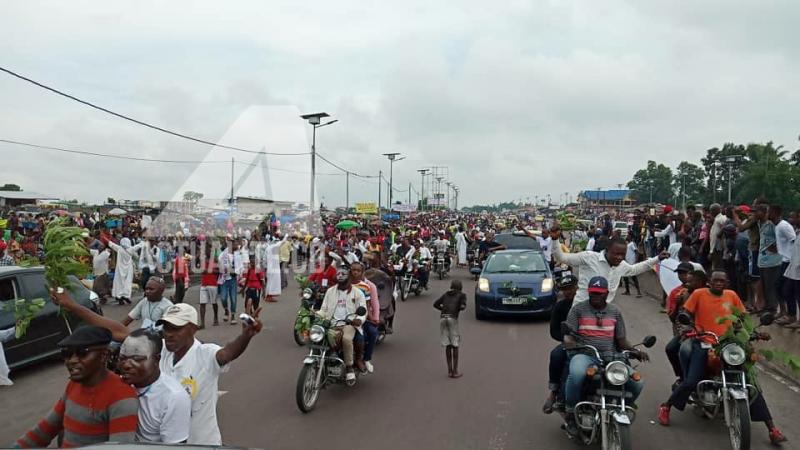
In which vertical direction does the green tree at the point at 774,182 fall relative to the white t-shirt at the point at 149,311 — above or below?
above

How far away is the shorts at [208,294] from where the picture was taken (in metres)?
11.7

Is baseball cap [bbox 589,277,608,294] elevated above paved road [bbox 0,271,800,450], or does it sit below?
above

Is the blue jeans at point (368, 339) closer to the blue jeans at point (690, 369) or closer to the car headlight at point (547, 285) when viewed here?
the blue jeans at point (690, 369)

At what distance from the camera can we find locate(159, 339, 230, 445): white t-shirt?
342cm

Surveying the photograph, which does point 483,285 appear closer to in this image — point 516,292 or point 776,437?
point 516,292

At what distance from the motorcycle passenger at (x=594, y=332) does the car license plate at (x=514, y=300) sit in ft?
21.0

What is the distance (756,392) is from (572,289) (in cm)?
180

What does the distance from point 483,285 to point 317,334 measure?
621 cm


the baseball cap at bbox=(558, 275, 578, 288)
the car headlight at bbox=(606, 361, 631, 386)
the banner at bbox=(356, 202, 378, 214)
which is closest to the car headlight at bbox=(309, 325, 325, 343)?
the baseball cap at bbox=(558, 275, 578, 288)

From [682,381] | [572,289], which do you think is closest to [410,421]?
[572,289]

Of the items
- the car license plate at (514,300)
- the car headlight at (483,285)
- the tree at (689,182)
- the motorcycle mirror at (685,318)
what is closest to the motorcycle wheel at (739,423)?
the motorcycle mirror at (685,318)

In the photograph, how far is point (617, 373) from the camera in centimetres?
473

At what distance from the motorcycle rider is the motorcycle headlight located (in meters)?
0.20

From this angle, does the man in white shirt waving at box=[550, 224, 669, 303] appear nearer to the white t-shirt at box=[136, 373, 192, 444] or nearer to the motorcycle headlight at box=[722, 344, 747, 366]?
the motorcycle headlight at box=[722, 344, 747, 366]
